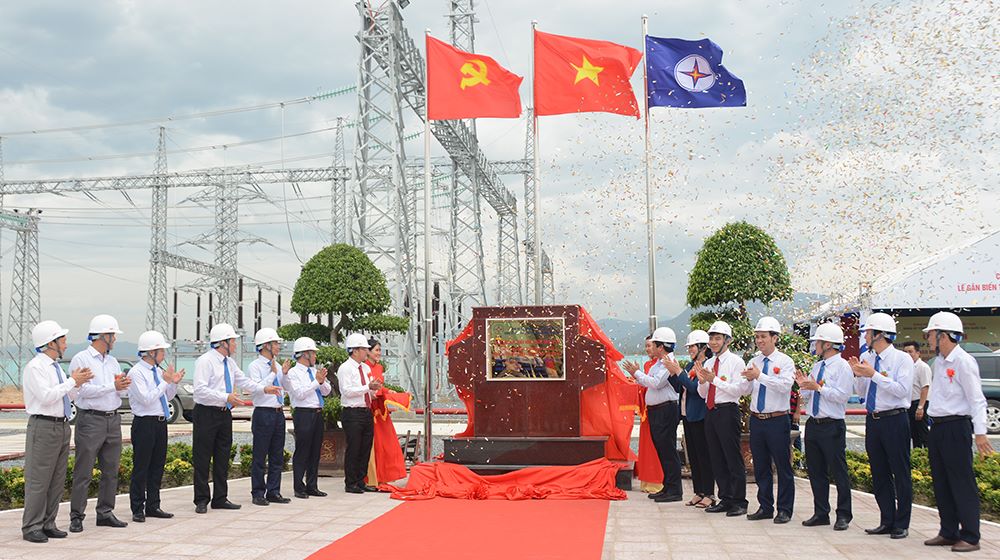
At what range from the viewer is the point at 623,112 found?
1163cm

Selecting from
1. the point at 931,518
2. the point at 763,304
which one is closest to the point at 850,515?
the point at 931,518

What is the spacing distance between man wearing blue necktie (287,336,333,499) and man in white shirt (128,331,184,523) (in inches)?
57.8

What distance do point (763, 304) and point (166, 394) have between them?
699 cm

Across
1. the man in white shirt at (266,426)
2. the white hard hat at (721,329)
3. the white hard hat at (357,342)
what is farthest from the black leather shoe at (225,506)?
the white hard hat at (721,329)

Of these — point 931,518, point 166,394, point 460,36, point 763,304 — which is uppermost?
point 460,36

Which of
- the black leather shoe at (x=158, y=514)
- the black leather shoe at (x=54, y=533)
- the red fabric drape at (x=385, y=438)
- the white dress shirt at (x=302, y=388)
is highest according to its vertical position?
the white dress shirt at (x=302, y=388)

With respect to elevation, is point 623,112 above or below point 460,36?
below

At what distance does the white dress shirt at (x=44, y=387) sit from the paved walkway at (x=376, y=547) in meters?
1.05

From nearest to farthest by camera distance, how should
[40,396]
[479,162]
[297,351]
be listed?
[40,396], [297,351], [479,162]

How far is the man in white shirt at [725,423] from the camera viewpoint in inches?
319

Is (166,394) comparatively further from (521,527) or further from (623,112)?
(623,112)

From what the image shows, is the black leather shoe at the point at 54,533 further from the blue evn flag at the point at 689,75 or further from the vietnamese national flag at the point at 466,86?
the blue evn flag at the point at 689,75

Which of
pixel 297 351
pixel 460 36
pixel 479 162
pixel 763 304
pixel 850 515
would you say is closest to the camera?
pixel 850 515

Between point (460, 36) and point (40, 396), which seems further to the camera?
point (460, 36)
